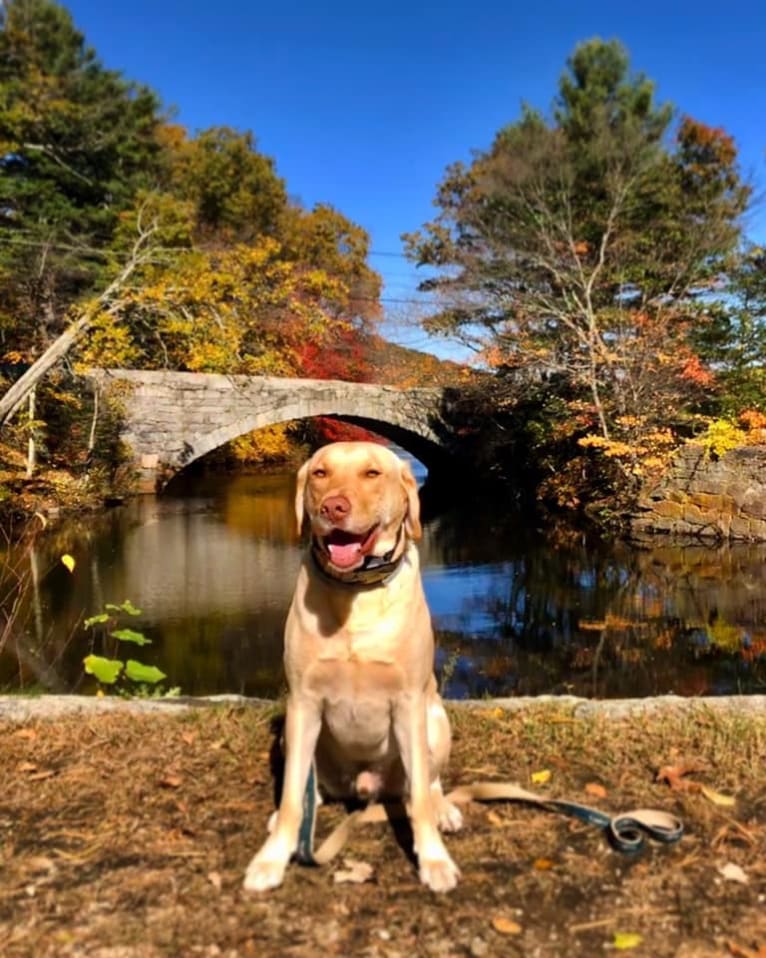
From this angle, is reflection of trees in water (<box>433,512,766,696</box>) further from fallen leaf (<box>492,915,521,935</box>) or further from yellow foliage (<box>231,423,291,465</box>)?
yellow foliage (<box>231,423,291,465</box>)

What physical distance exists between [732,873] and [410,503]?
57.1 inches

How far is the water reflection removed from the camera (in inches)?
264

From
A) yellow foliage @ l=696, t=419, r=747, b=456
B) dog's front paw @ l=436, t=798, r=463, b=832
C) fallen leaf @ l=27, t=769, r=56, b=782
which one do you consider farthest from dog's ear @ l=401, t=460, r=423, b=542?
yellow foliage @ l=696, t=419, r=747, b=456

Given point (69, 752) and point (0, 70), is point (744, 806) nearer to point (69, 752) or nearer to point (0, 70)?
point (69, 752)

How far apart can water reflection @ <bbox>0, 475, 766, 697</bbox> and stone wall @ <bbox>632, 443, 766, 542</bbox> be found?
0.72 metres

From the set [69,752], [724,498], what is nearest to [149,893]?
[69,752]

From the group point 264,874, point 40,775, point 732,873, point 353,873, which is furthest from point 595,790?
point 40,775

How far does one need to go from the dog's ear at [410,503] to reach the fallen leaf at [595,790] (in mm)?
1170

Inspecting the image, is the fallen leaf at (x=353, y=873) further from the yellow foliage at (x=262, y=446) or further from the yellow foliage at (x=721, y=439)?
the yellow foliage at (x=262, y=446)

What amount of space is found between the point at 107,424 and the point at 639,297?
13.4m

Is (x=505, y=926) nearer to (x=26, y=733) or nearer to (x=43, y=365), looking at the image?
(x=26, y=733)

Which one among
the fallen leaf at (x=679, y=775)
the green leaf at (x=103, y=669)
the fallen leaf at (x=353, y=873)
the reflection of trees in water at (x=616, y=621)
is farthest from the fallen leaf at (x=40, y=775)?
the reflection of trees in water at (x=616, y=621)

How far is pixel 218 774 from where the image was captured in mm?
2842

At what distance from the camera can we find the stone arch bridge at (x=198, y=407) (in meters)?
18.3
